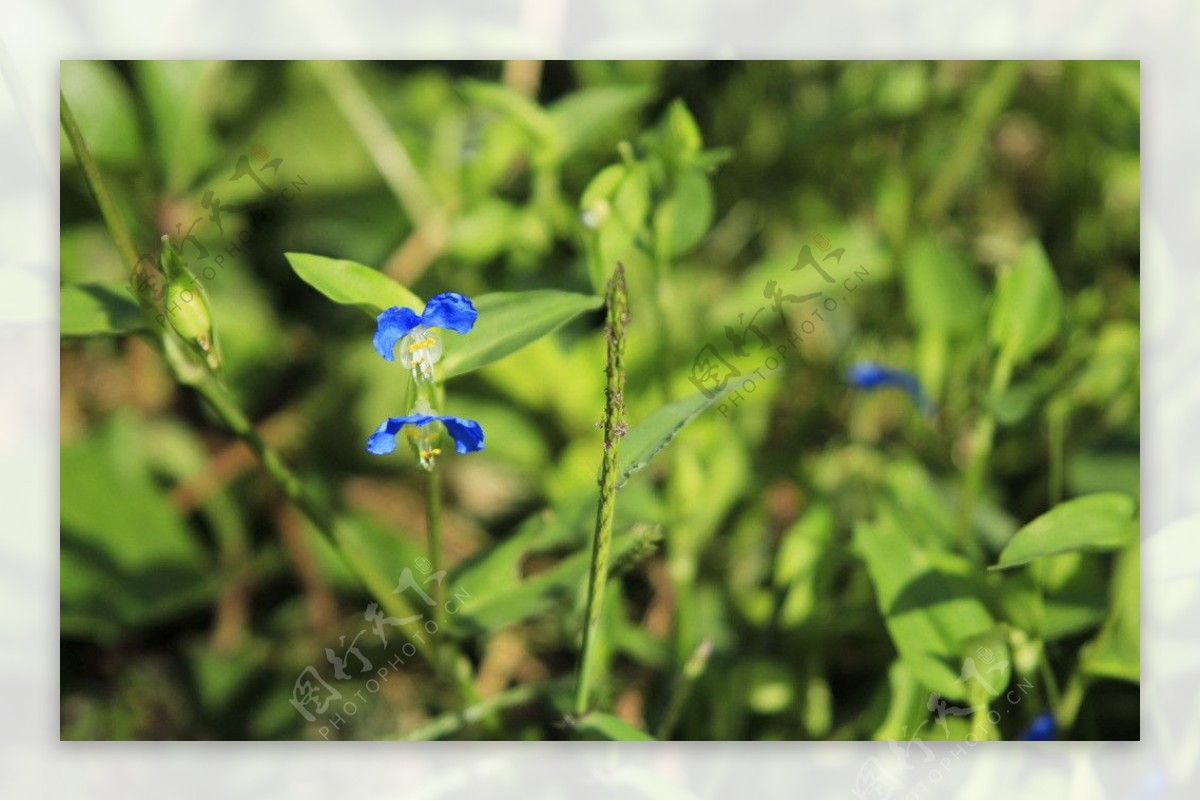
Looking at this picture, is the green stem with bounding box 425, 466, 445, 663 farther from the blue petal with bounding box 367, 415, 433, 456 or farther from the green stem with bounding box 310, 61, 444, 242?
the green stem with bounding box 310, 61, 444, 242

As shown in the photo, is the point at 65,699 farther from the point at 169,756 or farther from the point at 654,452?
the point at 654,452

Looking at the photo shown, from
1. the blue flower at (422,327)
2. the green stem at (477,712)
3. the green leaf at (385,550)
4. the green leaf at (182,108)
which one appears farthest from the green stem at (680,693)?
the green leaf at (182,108)

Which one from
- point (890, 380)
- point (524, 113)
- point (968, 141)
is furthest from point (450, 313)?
point (968, 141)

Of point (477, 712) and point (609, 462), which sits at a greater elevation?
point (609, 462)

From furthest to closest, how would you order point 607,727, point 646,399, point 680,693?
1. point 646,399
2. point 680,693
3. point 607,727

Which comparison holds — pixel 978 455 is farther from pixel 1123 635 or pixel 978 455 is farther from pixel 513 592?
pixel 513 592

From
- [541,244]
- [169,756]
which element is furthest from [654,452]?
[169,756]
